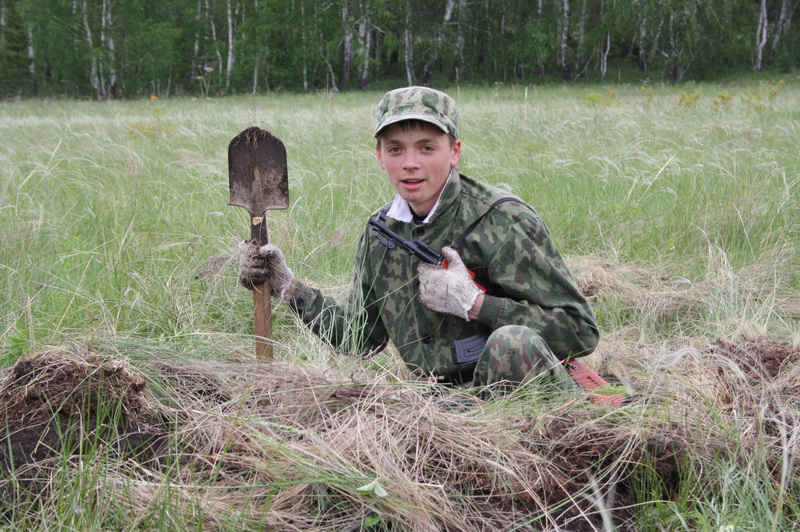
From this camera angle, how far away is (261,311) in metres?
2.29

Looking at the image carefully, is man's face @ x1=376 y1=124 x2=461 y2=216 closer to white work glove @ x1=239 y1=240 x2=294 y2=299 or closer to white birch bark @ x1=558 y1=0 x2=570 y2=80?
white work glove @ x1=239 y1=240 x2=294 y2=299

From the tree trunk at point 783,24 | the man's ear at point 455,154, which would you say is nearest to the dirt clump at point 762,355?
the man's ear at point 455,154

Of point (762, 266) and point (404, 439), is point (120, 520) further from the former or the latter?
point (762, 266)

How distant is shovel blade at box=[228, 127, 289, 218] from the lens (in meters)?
2.30

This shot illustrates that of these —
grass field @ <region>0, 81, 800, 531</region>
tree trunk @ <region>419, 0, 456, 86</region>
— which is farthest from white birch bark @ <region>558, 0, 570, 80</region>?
Result: grass field @ <region>0, 81, 800, 531</region>

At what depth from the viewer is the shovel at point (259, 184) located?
229cm

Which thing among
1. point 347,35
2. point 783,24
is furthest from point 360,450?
point 783,24

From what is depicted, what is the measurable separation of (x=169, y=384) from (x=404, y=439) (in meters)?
0.76

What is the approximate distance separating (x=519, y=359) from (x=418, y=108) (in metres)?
0.83

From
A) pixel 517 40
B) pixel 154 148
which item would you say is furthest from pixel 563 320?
pixel 517 40

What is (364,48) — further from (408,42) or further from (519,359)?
(519,359)

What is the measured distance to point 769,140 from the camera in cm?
662

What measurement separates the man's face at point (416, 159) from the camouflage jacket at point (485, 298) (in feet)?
0.20

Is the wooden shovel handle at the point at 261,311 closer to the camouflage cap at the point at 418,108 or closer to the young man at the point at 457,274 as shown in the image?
the young man at the point at 457,274
